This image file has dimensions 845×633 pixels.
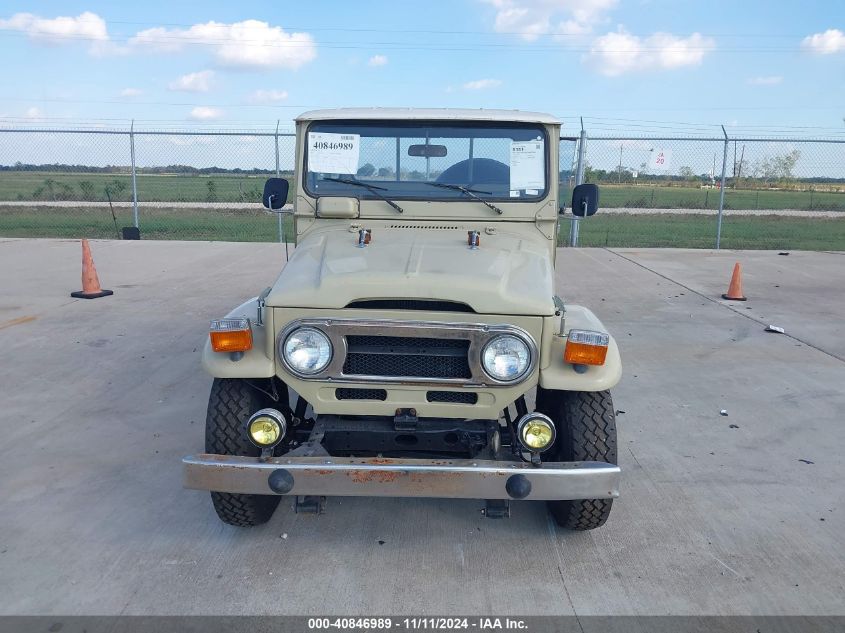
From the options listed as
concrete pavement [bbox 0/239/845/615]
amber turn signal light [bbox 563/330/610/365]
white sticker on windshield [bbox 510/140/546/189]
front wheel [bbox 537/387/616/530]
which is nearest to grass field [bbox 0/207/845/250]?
concrete pavement [bbox 0/239/845/615]

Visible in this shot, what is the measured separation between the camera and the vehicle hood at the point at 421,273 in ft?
10.5

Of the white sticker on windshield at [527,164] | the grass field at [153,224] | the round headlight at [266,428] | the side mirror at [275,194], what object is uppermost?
the white sticker on windshield at [527,164]

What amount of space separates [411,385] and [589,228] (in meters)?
19.5

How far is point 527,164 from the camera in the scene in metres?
4.36

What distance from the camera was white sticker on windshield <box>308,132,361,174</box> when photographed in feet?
14.4

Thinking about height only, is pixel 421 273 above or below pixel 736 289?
above

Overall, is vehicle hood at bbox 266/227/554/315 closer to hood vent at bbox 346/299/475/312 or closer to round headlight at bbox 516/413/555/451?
hood vent at bbox 346/299/475/312

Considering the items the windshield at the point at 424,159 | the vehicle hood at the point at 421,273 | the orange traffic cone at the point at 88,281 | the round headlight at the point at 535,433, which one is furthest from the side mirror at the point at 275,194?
the orange traffic cone at the point at 88,281

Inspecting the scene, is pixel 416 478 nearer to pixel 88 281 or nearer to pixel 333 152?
pixel 333 152

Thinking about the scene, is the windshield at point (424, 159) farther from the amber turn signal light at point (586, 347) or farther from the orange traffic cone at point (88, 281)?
the orange traffic cone at point (88, 281)

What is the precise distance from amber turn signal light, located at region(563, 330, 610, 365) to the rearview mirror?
65.6 inches

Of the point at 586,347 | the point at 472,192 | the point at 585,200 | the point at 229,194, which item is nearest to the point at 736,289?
the point at 585,200

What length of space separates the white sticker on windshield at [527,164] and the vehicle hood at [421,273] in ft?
1.45
